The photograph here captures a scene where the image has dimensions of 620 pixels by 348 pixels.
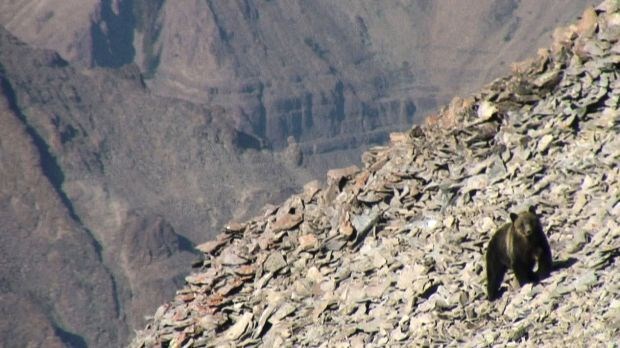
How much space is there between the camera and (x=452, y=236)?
1242 centimetres

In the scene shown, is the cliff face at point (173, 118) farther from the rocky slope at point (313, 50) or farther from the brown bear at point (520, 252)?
the brown bear at point (520, 252)

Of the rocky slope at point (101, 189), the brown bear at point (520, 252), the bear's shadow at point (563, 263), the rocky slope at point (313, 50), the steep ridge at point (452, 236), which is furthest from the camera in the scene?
the rocky slope at point (313, 50)

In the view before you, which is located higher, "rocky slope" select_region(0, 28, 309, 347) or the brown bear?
the brown bear

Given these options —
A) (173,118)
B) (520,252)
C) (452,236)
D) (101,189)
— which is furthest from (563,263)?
(173,118)

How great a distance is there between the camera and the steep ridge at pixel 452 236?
10961 millimetres

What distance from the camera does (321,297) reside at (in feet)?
42.9

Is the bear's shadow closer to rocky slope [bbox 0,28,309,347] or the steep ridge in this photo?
the steep ridge

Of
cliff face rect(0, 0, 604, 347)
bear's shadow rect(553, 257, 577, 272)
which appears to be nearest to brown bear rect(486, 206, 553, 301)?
bear's shadow rect(553, 257, 577, 272)

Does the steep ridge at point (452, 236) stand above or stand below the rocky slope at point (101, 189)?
above

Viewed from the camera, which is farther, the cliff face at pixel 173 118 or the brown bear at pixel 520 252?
the cliff face at pixel 173 118

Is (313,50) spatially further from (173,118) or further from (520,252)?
(520,252)

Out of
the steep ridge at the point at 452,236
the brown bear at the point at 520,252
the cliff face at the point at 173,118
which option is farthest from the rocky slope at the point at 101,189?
the brown bear at the point at 520,252

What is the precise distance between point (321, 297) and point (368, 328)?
1.18 metres

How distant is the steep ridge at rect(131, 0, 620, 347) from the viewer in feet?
36.0
